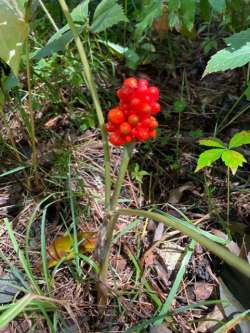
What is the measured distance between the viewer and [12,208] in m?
1.90

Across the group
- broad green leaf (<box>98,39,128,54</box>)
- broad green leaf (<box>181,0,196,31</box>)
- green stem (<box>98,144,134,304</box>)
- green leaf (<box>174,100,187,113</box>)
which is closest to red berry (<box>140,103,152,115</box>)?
green stem (<box>98,144,134,304</box>)

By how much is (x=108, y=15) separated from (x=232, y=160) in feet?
2.06

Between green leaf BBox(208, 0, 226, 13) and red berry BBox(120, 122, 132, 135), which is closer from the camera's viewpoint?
red berry BBox(120, 122, 132, 135)

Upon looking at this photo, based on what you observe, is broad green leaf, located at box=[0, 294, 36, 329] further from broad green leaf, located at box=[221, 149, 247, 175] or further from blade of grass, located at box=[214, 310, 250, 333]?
broad green leaf, located at box=[221, 149, 247, 175]

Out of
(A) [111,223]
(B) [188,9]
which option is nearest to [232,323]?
(A) [111,223]

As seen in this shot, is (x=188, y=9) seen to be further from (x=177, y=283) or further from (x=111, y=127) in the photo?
(x=177, y=283)

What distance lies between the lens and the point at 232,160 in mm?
1541

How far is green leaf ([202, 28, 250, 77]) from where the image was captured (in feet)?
4.77

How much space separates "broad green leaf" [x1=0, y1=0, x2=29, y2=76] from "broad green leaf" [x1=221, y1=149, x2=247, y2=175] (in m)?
0.68

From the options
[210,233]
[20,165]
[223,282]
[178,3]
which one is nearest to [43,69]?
[20,165]

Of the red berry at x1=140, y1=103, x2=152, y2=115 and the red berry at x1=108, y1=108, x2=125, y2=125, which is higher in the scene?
the red berry at x1=108, y1=108, x2=125, y2=125

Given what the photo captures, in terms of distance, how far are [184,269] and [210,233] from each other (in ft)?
0.69

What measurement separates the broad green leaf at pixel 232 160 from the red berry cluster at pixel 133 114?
1.37 ft

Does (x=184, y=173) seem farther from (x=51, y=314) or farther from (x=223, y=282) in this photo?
(x=51, y=314)
